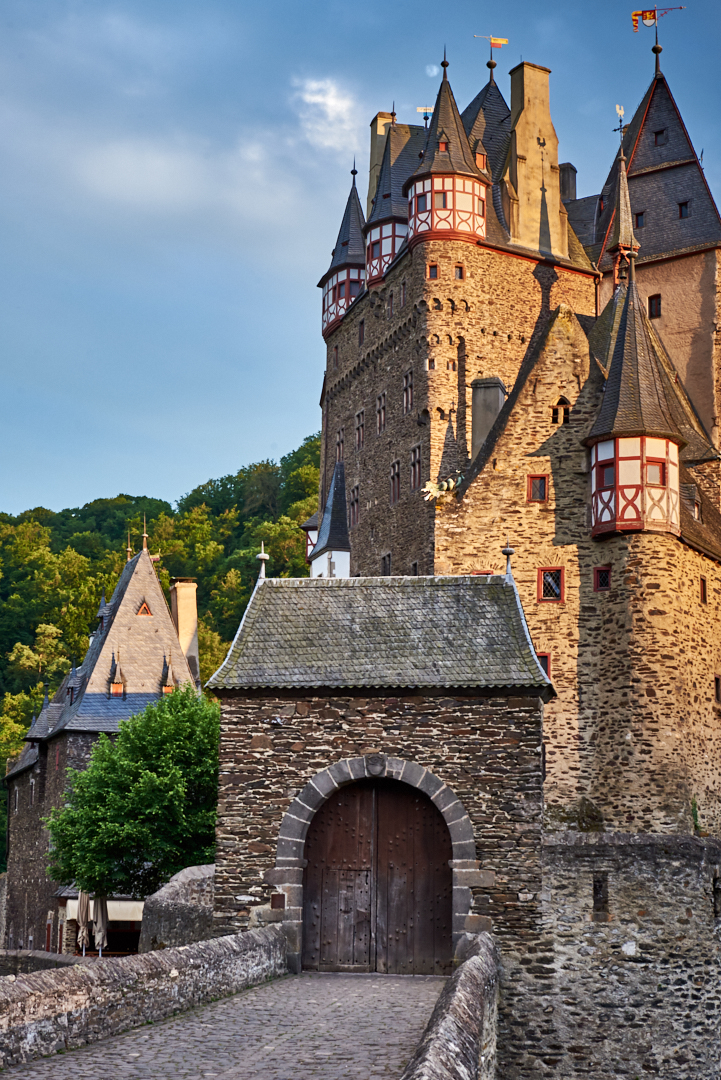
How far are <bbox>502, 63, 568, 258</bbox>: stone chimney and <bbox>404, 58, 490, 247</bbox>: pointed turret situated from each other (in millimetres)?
1661

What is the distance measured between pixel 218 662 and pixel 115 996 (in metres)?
47.3

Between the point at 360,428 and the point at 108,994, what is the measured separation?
34913 mm

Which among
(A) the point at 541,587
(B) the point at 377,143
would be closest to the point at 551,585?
(A) the point at 541,587

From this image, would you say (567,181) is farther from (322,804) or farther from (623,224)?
(322,804)

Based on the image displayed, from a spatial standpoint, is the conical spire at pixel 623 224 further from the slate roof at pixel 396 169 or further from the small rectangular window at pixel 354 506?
the small rectangular window at pixel 354 506

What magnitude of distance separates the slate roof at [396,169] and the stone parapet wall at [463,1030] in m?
31.9

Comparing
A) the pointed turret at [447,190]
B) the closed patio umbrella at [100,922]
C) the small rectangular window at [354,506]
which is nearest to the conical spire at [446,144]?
the pointed turret at [447,190]

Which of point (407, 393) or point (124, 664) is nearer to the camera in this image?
point (407, 393)

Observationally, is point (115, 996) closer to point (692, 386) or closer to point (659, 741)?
point (659, 741)

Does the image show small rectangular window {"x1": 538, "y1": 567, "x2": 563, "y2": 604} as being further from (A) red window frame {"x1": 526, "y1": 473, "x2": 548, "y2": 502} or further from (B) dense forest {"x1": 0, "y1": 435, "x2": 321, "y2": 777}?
(B) dense forest {"x1": 0, "y1": 435, "x2": 321, "y2": 777}

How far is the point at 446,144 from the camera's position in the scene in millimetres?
39625

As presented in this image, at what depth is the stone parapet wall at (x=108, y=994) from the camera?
30.1 feet

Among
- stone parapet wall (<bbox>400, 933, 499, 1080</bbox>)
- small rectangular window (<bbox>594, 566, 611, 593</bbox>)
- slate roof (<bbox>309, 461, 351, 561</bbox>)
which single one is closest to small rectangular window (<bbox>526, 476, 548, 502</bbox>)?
small rectangular window (<bbox>594, 566, 611, 593</bbox>)

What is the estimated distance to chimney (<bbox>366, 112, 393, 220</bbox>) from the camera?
48.1 metres
